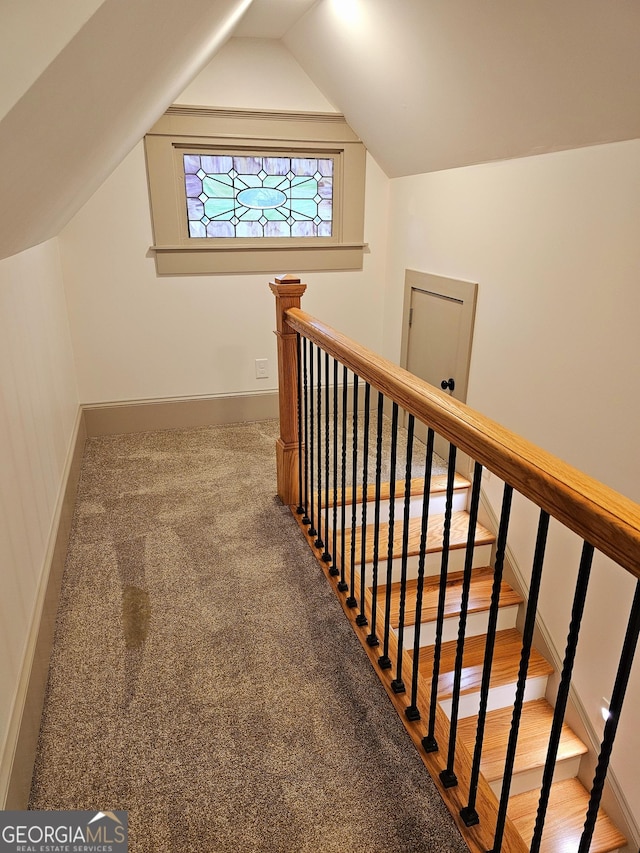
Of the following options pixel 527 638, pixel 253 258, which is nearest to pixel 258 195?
pixel 253 258

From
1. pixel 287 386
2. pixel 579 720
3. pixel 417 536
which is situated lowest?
pixel 579 720

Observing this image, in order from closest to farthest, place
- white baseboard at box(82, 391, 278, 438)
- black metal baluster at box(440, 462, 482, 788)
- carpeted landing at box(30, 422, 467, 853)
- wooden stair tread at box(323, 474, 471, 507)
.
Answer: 1. black metal baluster at box(440, 462, 482, 788)
2. carpeted landing at box(30, 422, 467, 853)
3. wooden stair tread at box(323, 474, 471, 507)
4. white baseboard at box(82, 391, 278, 438)

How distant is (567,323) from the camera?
234 cm

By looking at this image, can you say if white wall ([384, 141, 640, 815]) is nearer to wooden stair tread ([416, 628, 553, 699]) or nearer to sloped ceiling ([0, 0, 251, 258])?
wooden stair tread ([416, 628, 553, 699])

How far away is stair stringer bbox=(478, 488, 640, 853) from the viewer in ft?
7.63

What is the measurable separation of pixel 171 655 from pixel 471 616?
5.50 ft

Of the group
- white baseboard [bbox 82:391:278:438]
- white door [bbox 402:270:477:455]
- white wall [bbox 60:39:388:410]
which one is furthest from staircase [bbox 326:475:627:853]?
white wall [bbox 60:39:388:410]

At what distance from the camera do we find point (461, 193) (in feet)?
9.87

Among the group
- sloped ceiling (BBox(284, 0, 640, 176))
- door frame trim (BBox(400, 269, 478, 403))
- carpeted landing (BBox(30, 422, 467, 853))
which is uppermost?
sloped ceiling (BBox(284, 0, 640, 176))

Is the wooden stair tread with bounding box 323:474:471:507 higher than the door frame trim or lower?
lower

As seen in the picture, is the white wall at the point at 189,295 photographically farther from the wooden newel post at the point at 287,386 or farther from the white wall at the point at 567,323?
the wooden newel post at the point at 287,386

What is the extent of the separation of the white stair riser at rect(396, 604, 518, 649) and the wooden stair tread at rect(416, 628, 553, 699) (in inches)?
1.7

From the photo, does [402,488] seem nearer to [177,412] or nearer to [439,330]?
[439,330]

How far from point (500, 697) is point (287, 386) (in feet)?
5.99
